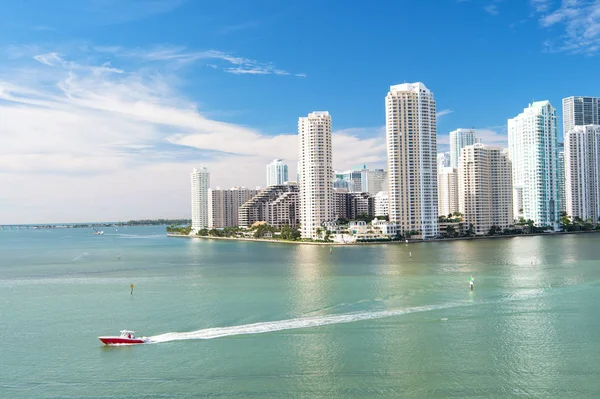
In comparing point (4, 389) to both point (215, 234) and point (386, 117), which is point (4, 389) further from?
point (215, 234)

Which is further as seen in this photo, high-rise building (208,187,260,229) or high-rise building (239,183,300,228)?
high-rise building (208,187,260,229)

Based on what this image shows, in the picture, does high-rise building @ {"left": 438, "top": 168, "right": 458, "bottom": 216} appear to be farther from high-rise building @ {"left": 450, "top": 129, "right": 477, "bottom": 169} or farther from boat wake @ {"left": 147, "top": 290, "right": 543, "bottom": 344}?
boat wake @ {"left": 147, "top": 290, "right": 543, "bottom": 344}

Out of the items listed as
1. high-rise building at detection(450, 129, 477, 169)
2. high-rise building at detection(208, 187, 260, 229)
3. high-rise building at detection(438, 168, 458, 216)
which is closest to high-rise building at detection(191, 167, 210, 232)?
high-rise building at detection(208, 187, 260, 229)

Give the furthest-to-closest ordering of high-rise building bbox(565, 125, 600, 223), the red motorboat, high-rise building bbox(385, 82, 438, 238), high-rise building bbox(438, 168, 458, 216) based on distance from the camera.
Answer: high-rise building bbox(565, 125, 600, 223) < high-rise building bbox(438, 168, 458, 216) < high-rise building bbox(385, 82, 438, 238) < the red motorboat

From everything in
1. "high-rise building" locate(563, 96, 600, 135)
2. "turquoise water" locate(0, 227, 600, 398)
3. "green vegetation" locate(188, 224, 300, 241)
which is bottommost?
"turquoise water" locate(0, 227, 600, 398)

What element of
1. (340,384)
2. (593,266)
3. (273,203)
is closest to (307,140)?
(273,203)

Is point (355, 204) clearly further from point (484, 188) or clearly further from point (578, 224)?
point (578, 224)

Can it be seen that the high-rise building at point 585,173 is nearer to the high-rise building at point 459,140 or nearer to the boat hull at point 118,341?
the high-rise building at point 459,140
